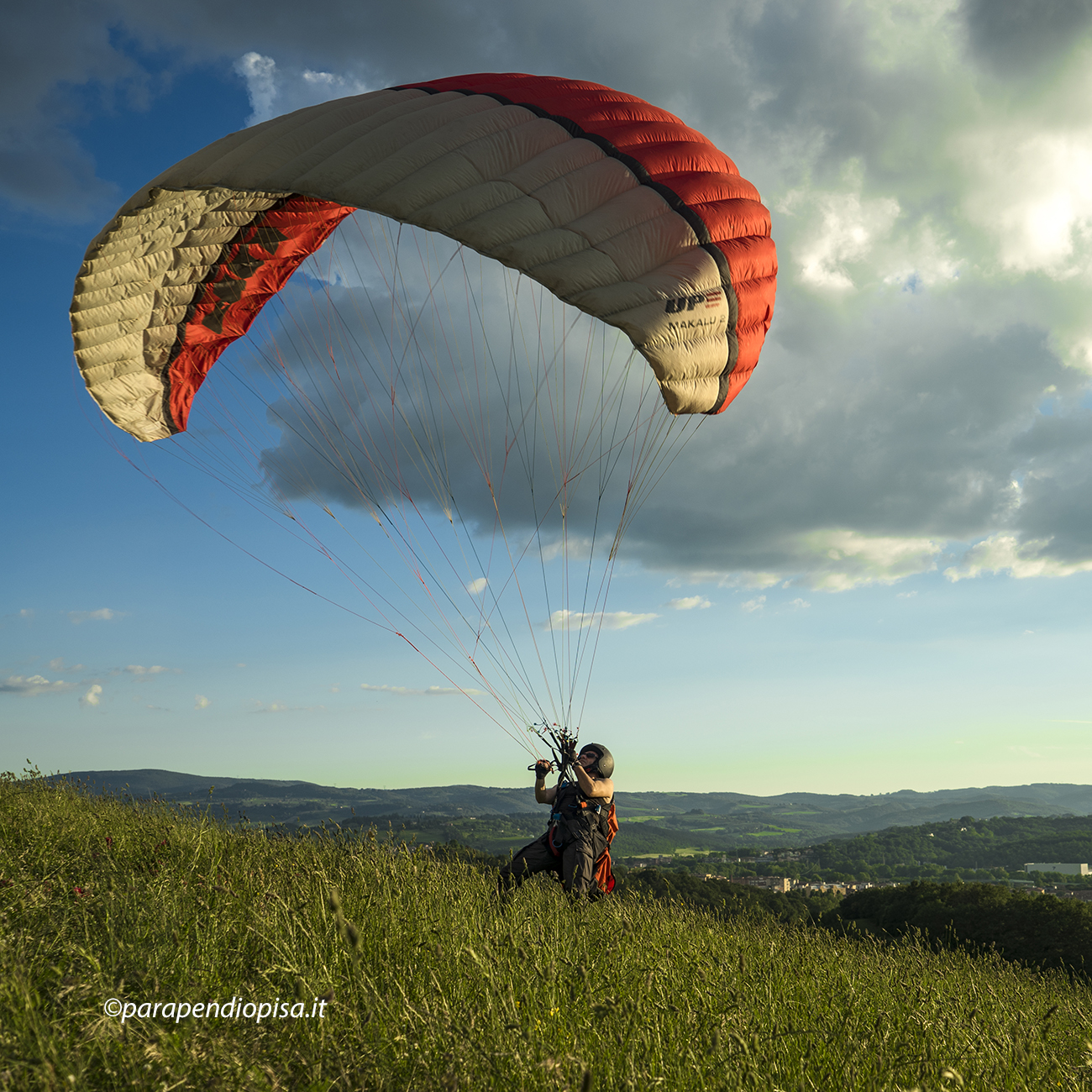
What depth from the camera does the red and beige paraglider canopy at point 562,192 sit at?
479 cm

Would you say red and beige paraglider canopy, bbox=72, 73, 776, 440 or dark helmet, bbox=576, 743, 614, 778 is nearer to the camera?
red and beige paraglider canopy, bbox=72, 73, 776, 440

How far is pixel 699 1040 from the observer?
2340 millimetres

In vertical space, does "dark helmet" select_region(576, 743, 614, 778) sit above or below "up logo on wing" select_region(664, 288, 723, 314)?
below

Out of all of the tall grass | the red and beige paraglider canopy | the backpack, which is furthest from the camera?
the backpack

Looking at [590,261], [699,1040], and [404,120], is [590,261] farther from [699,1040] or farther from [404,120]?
[699,1040]

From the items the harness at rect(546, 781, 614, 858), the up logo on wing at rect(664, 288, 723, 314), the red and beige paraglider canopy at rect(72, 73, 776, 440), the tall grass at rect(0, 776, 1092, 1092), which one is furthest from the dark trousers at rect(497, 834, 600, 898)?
the up logo on wing at rect(664, 288, 723, 314)

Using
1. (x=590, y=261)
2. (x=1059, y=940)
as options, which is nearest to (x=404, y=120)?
(x=590, y=261)

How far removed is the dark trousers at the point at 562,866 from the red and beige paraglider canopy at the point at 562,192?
3575mm

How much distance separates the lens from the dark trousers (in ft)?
17.3

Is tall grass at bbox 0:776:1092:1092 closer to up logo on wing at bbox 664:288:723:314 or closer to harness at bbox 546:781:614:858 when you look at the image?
harness at bbox 546:781:614:858

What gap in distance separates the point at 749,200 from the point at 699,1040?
18.6ft

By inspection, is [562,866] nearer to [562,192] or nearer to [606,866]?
[606,866]

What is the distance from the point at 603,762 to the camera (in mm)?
5902

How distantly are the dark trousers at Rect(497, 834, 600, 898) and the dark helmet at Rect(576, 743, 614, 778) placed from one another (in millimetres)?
591
